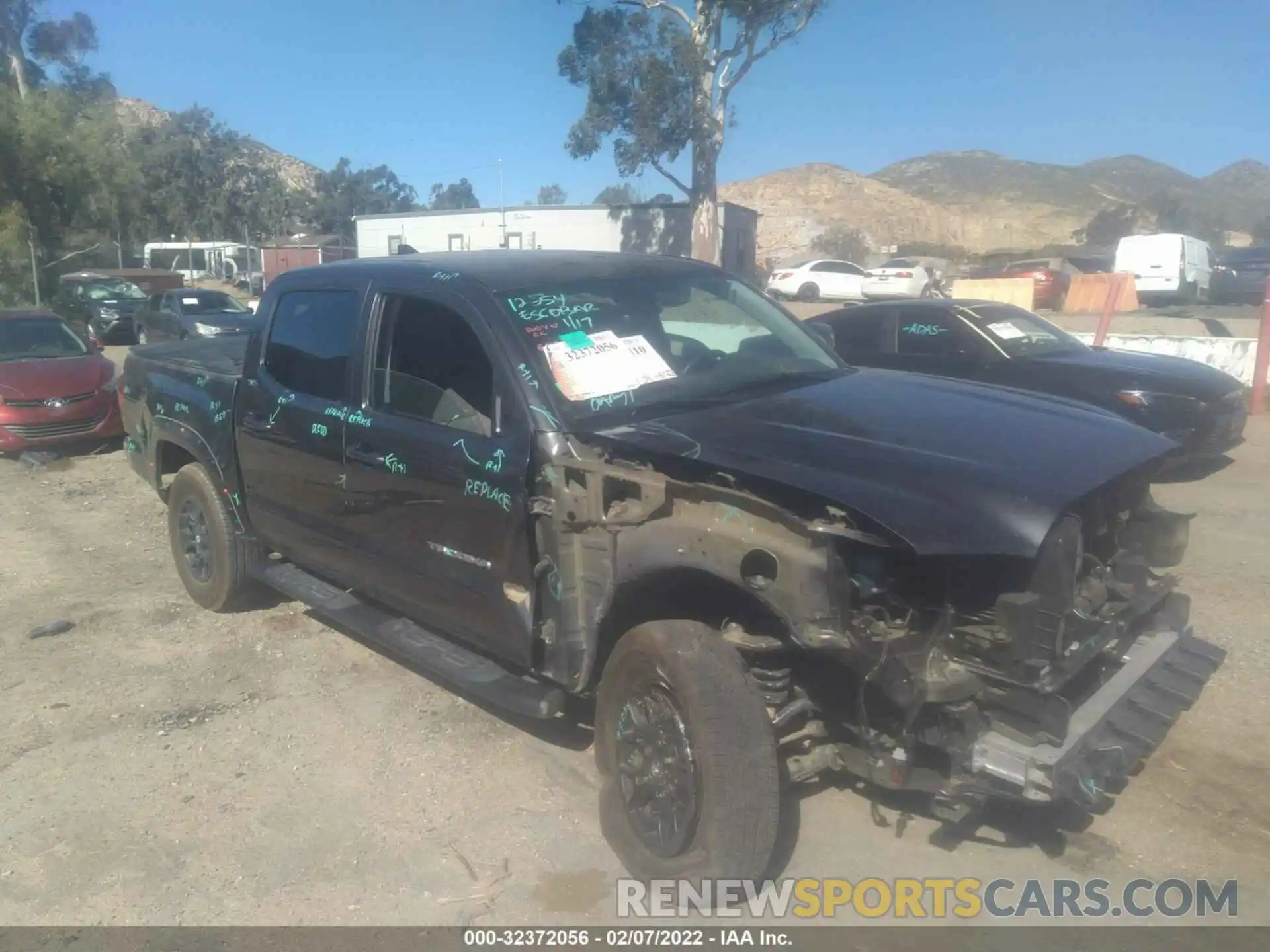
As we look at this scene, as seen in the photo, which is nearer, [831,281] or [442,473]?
[442,473]

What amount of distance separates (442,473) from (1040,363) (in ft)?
19.0

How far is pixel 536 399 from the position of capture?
354 centimetres

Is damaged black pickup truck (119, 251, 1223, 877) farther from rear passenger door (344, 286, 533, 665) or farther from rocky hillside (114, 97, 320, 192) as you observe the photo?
rocky hillside (114, 97, 320, 192)

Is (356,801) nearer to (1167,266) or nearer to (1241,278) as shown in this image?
(1167,266)

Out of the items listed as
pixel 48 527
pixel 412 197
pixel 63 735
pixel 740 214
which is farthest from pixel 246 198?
pixel 63 735

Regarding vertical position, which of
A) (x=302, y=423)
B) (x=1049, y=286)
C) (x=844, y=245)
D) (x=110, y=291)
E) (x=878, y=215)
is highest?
(x=878, y=215)

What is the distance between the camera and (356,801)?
384 cm

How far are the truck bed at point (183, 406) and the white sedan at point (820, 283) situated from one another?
85.3 ft

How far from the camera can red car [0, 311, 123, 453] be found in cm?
1000

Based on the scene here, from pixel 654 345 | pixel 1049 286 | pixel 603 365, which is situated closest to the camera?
pixel 603 365

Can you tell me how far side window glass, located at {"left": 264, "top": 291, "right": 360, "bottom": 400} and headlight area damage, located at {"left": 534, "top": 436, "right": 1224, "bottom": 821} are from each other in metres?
1.52

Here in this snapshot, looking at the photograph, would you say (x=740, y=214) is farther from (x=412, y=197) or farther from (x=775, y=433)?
(x=412, y=197)

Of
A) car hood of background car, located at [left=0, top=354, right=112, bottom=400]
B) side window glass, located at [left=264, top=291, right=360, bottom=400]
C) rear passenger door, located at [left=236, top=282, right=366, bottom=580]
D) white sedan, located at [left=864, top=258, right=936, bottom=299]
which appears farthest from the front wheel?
white sedan, located at [left=864, top=258, right=936, bottom=299]

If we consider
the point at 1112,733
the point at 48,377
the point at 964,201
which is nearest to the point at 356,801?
the point at 1112,733
